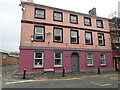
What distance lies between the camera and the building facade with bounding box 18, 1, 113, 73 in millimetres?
12766

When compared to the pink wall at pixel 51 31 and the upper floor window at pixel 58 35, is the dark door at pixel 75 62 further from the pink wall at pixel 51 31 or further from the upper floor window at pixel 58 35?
the upper floor window at pixel 58 35

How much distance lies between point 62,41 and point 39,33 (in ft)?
11.3

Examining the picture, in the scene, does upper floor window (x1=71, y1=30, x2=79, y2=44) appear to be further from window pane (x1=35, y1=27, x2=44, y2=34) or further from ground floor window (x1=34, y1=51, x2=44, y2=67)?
ground floor window (x1=34, y1=51, x2=44, y2=67)

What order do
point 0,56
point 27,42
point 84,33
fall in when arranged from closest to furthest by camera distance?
1. point 27,42
2. point 84,33
3. point 0,56

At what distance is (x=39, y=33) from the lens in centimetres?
1354

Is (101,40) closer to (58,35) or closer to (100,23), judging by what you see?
(100,23)

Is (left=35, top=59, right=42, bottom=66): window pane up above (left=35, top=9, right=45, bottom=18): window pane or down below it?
below

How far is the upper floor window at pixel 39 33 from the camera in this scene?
13.4 m

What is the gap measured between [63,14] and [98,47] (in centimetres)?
791

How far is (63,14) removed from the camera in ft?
49.9

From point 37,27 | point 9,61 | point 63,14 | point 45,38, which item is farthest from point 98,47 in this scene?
point 9,61

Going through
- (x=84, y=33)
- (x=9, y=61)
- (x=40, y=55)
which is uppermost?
(x=84, y=33)

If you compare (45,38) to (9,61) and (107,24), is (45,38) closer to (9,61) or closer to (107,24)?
(107,24)

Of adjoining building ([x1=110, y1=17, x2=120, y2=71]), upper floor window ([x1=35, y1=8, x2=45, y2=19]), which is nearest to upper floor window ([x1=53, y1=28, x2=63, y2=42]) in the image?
upper floor window ([x1=35, y1=8, x2=45, y2=19])
